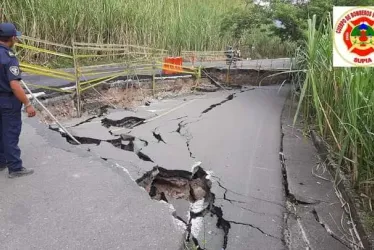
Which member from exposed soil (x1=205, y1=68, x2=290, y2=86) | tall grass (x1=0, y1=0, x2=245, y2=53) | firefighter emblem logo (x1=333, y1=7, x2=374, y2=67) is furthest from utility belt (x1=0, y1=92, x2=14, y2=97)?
exposed soil (x1=205, y1=68, x2=290, y2=86)

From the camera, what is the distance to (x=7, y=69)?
355 cm

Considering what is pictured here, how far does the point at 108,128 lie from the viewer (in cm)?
678

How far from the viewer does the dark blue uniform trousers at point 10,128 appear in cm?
370

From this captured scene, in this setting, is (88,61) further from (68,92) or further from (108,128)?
(108,128)

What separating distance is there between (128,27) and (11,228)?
11852 millimetres

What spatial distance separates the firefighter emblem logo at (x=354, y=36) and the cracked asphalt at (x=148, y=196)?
1499 mm

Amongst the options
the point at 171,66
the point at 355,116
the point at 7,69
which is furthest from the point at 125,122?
the point at 171,66

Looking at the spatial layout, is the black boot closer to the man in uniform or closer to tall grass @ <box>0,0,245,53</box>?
the man in uniform

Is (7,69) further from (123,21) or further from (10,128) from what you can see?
(123,21)

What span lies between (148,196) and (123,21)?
36.4ft

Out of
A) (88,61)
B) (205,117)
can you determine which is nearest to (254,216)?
(205,117)

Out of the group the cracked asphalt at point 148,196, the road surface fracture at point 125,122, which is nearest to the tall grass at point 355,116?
the cracked asphalt at point 148,196

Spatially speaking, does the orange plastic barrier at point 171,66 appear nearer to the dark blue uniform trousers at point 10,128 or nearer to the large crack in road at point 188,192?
the large crack in road at point 188,192

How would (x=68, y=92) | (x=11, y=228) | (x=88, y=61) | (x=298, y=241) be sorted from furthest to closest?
1. (x=88, y=61)
2. (x=68, y=92)
3. (x=298, y=241)
4. (x=11, y=228)
